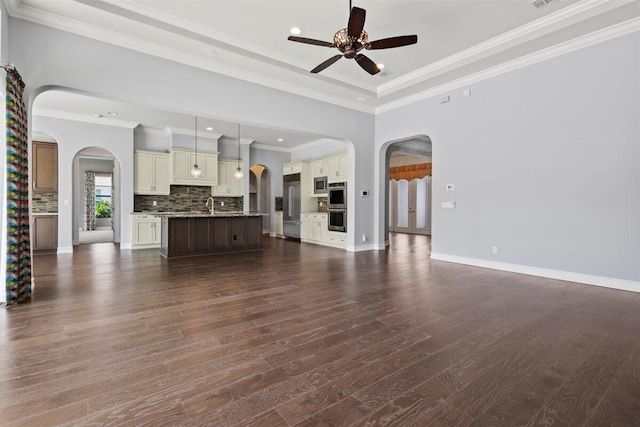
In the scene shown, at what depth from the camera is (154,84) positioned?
14.4 ft

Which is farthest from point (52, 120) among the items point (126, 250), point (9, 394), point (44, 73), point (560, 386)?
point (560, 386)

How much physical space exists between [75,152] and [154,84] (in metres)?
4.10

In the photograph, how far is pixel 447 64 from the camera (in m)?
4.97

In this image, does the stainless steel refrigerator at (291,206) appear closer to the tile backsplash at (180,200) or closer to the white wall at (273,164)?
the white wall at (273,164)

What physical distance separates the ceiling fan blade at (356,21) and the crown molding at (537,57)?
3.06 meters

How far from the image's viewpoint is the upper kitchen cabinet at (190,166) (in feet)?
26.2

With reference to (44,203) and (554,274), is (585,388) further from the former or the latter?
(44,203)

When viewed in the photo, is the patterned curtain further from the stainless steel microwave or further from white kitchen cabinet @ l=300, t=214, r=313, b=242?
the stainless steel microwave

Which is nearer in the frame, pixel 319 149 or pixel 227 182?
pixel 227 182

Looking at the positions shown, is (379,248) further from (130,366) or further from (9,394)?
(9,394)

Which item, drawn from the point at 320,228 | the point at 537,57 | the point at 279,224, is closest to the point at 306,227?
the point at 320,228

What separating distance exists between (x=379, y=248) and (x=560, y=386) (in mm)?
5456

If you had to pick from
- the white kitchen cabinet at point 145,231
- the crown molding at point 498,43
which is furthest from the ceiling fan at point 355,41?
the white kitchen cabinet at point 145,231

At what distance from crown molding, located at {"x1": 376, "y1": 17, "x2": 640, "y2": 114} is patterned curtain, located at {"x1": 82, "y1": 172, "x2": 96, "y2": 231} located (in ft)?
43.2
